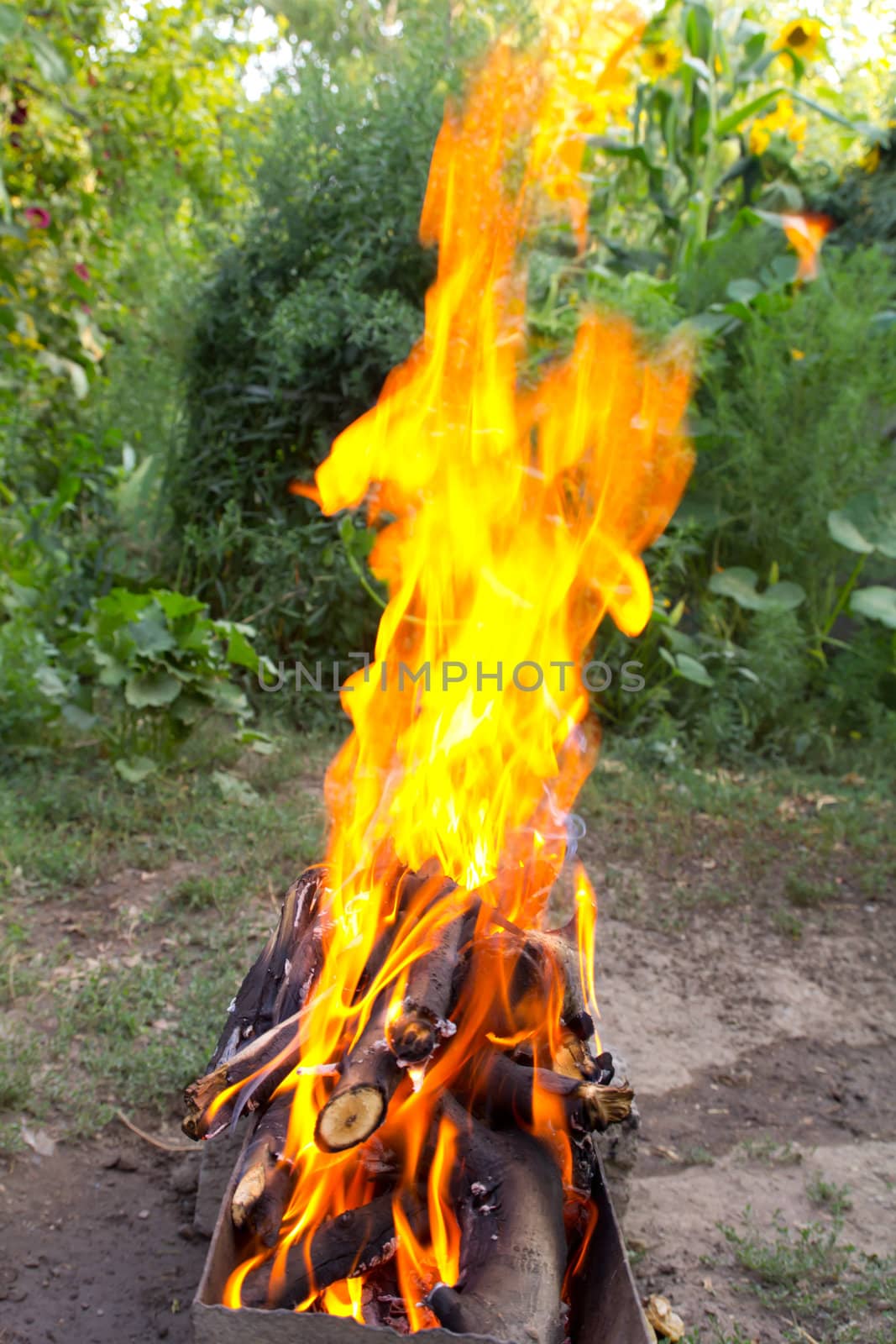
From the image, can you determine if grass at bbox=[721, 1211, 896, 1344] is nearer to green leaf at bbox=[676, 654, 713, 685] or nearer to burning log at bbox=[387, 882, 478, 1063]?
burning log at bbox=[387, 882, 478, 1063]

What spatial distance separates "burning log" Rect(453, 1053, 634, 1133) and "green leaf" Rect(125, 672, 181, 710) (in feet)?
8.18

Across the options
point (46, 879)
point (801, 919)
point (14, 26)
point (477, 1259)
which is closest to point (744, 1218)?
point (477, 1259)

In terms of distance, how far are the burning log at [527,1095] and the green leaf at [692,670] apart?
3392 mm

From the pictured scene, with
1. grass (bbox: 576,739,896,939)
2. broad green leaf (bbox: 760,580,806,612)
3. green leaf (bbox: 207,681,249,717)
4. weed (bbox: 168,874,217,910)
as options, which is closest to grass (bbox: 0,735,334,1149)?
weed (bbox: 168,874,217,910)

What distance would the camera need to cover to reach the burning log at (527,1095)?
1.85 meters

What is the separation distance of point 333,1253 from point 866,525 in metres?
4.45

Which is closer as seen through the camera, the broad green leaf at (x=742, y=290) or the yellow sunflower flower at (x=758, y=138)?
the broad green leaf at (x=742, y=290)

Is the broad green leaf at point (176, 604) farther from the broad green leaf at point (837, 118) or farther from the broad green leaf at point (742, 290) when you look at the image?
the broad green leaf at point (837, 118)

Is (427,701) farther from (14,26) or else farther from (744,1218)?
(14,26)

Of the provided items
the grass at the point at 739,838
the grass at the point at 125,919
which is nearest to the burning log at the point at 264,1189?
the grass at the point at 125,919

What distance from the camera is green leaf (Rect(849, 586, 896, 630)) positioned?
5.25 metres

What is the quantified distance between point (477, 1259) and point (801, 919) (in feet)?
8.20

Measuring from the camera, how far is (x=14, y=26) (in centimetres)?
452

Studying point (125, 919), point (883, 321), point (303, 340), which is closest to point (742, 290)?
point (883, 321)
